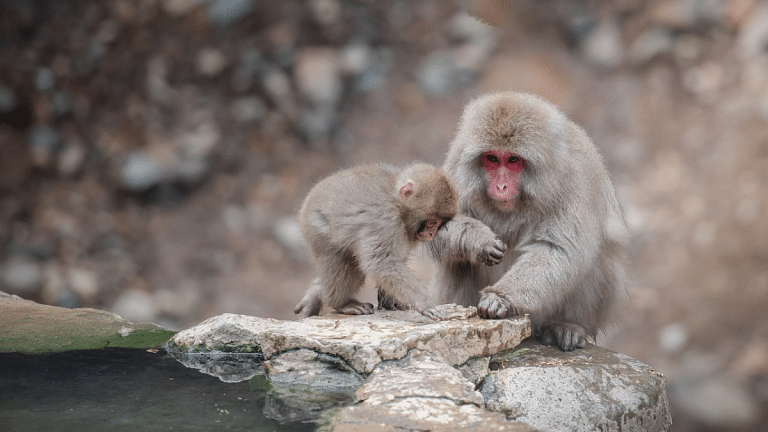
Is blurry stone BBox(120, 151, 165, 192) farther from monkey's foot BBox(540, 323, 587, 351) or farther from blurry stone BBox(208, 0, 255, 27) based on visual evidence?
monkey's foot BBox(540, 323, 587, 351)

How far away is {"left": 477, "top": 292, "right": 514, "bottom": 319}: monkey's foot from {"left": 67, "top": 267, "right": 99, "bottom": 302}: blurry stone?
4.95 m

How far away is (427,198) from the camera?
3561mm

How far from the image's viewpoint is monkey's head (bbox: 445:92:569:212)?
359cm

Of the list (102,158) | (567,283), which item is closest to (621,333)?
(567,283)

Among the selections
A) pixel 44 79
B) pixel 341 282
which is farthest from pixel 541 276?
pixel 44 79

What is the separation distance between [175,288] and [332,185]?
415 cm

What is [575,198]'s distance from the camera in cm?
376

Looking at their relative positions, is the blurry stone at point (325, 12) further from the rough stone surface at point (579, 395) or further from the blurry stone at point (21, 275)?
the rough stone surface at point (579, 395)

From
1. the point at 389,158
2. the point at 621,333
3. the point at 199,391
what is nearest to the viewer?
the point at 199,391

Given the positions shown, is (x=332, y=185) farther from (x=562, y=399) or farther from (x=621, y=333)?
(x=621, y=333)

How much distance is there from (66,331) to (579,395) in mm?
2062

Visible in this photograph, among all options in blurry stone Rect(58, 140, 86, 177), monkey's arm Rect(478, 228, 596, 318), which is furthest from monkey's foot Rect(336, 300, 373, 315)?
blurry stone Rect(58, 140, 86, 177)

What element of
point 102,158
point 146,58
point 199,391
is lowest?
point 199,391

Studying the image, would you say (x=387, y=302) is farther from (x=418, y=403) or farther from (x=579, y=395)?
(x=418, y=403)
